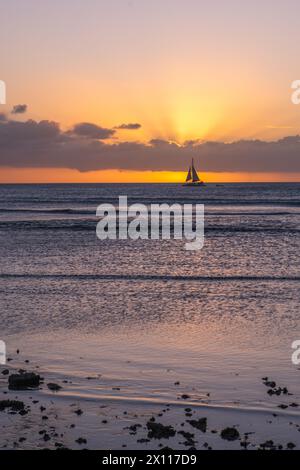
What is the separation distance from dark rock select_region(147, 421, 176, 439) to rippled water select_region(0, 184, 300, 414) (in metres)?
1.52

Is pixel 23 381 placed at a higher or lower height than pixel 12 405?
higher

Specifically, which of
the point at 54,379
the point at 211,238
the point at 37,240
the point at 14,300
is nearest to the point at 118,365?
the point at 54,379

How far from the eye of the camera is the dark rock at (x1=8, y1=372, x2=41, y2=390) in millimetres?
12359

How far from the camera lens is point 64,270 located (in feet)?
96.9

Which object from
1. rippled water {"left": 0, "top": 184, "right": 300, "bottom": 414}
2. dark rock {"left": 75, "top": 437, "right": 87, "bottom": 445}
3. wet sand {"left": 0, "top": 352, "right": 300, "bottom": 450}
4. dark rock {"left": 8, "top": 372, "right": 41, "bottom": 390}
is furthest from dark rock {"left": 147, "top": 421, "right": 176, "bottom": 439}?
dark rock {"left": 8, "top": 372, "right": 41, "bottom": 390}

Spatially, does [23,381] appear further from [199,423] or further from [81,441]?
[199,423]

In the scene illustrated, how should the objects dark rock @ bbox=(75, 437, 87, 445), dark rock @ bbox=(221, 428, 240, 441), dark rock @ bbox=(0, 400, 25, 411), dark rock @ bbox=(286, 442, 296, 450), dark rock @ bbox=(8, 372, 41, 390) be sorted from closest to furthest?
dark rock @ bbox=(286, 442, 296, 450)
dark rock @ bbox=(75, 437, 87, 445)
dark rock @ bbox=(221, 428, 240, 441)
dark rock @ bbox=(0, 400, 25, 411)
dark rock @ bbox=(8, 372, 41, 390)

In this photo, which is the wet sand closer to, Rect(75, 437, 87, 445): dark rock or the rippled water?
Rect(75, 437, 87, 445): dark rock

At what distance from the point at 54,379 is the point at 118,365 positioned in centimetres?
164

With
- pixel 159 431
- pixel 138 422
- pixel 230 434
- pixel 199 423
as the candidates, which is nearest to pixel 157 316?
pixel 138 422

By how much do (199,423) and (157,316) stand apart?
8.87m

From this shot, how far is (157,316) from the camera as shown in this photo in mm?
19281

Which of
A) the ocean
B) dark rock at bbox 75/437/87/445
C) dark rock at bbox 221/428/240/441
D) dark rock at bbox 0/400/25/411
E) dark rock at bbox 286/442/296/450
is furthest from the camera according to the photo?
the ocean

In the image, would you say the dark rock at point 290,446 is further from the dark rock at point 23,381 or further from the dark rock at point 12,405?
the dark rock at point 23,381
